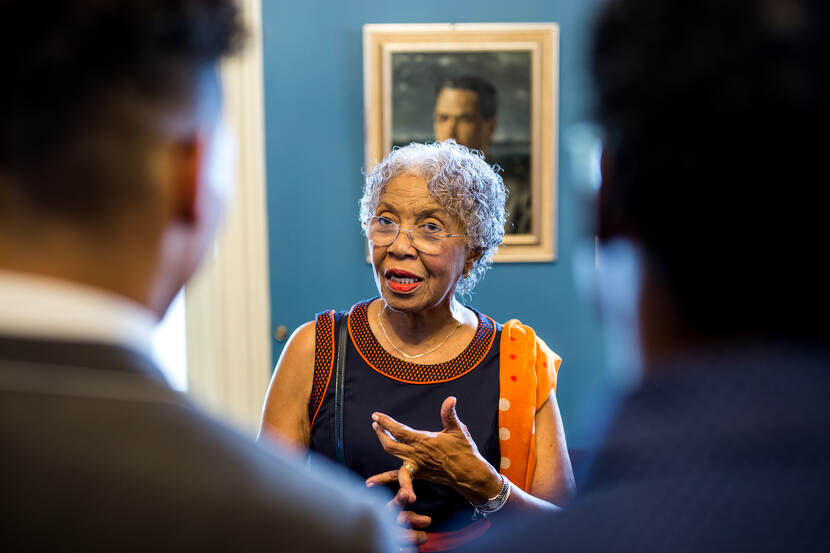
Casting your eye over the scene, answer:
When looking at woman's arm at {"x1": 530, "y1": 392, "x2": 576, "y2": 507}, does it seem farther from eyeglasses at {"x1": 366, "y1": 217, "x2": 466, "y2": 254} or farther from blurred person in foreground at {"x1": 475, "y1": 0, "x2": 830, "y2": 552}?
blurred person in foreground at {"x1": 475, "y1": 0, "x2": 830, "y2": 552}

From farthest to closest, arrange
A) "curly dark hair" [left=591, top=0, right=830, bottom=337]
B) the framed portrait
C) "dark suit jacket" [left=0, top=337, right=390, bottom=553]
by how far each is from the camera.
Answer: the framed portrait → "curly dark hair" [left=591, top=0, right=830, bottom=337] → "dark suit jacket" [left=0, top=337, right=390, bottom=553]

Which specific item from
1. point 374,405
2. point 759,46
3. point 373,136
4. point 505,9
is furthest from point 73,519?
point 505,9

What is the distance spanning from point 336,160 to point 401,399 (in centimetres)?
143

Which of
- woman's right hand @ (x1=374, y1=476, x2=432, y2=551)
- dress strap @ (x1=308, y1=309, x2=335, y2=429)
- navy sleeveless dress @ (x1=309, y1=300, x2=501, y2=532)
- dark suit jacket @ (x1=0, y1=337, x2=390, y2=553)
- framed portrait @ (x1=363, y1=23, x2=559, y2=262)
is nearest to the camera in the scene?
dark suit jacket @ (x1=0, y1=337, x2=390, y2=553)

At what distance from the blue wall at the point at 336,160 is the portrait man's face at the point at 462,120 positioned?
0.31m

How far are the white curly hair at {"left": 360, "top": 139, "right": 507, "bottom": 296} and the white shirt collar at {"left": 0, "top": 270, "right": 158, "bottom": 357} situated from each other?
60.6 inches

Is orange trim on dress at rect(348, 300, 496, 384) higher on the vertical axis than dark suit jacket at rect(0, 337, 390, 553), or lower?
lower

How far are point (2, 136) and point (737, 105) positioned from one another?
514 mm

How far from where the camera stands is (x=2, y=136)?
475 mm

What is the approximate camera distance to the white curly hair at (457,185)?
6.58 feet

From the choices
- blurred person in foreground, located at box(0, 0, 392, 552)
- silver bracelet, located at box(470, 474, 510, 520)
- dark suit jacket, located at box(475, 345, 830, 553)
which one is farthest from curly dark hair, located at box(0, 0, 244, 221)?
silver bracelet, located at box(470, 474, 510, 520)

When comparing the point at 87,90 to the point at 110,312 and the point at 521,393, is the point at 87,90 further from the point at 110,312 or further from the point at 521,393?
the point at 521,393

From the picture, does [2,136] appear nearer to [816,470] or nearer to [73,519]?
[73,519]

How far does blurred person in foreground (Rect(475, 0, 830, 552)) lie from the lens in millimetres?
535
